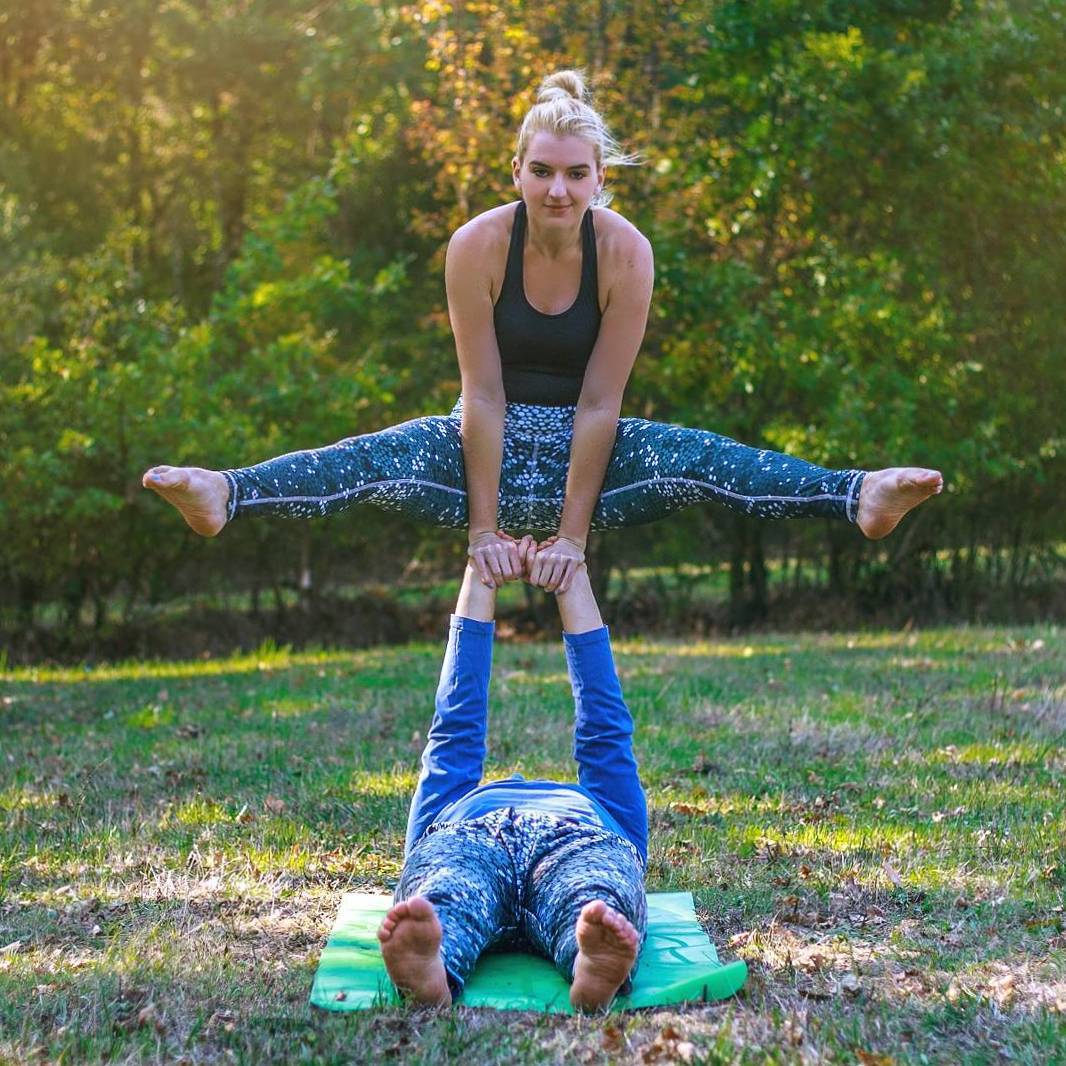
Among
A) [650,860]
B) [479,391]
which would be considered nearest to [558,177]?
[479,391]

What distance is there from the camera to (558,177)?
154 inches

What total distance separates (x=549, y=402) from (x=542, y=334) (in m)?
0.22

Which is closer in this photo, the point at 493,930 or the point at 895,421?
the point at 493,930

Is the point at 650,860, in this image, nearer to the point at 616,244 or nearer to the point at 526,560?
the point at 526,560

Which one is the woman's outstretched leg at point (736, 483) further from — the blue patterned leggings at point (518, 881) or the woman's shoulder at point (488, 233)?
the blue patterned leggings at point (518, 881)

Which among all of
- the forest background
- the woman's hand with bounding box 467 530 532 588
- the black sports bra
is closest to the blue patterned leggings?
the woman's hand with bounding box 467 530 532 588

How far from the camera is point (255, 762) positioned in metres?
5.88

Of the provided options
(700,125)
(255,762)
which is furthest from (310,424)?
(255,762)

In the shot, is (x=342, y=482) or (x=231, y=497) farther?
(x=342, y=482)

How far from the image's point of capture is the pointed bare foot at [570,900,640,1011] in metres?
2.77

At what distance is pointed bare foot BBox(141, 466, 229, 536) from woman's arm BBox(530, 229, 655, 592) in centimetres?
95

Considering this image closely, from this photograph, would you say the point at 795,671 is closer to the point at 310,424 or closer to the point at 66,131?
the point at 310,424

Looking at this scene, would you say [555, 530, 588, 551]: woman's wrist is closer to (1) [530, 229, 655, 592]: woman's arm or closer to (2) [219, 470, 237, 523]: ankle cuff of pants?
(1) [530, 229, 655, 592]: woman's arm

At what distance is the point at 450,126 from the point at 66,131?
860 centimetres
